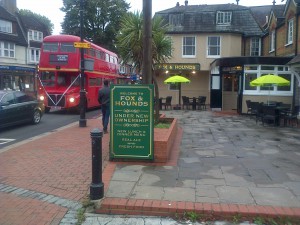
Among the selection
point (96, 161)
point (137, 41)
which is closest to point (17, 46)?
point (137, 41)

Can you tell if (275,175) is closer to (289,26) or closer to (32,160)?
(32,160)

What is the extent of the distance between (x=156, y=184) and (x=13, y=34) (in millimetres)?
39870

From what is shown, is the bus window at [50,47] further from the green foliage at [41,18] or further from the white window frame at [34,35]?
the green foliage at [41,18]

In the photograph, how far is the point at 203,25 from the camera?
27.5m

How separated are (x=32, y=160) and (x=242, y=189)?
469cm

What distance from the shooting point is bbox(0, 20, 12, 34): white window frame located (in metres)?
39.3

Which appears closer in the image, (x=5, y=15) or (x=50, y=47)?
(x=50, y=47)

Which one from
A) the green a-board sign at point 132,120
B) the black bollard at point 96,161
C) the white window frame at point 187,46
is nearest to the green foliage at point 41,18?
the white window frame at point 187,46

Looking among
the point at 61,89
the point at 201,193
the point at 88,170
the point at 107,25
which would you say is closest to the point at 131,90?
the point at 88,170

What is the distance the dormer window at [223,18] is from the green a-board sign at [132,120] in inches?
877

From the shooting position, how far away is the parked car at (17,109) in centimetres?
1262

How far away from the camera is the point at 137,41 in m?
12.2

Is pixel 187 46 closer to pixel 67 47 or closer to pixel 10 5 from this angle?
pixel 67 47

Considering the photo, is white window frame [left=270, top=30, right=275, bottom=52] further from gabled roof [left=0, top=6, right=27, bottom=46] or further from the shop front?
gabled roof [left=0, top=6, right=27, bottom=46]
